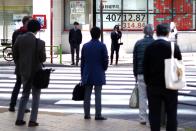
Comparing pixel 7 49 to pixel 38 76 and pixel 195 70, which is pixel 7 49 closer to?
pixel 195 70

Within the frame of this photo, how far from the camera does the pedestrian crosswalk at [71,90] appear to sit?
13586 mm

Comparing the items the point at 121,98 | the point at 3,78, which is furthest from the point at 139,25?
the point at 121,98

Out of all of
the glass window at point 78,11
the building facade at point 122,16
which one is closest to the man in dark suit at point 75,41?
the building facade at point 122,16

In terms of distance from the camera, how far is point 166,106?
27.2 feet

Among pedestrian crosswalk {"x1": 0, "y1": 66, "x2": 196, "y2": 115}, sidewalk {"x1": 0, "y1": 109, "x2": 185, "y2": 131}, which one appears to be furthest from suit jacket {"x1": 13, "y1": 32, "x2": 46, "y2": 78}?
pedestrian crosswalk {"x1": 0, "y1": 66, "x2": 196, "y2": 115}

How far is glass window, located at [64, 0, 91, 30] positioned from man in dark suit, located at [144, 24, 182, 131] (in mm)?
26083

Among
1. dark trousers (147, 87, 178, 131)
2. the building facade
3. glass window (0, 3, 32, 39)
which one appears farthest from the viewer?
glass window (0, 3, 32, 39)

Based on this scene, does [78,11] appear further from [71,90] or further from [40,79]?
[40,79]

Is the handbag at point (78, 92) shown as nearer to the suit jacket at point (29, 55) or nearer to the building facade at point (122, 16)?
the suit jacket at point (29, 55)

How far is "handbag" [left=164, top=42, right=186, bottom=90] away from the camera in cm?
808

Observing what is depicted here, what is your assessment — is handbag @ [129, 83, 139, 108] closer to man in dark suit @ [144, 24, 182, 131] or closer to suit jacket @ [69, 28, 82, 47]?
man in dark suit @ [144, 24, 182, 131]

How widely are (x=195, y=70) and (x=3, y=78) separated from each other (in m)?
8.42

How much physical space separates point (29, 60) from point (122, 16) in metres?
24.1

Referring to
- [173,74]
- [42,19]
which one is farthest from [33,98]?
[42,19]
